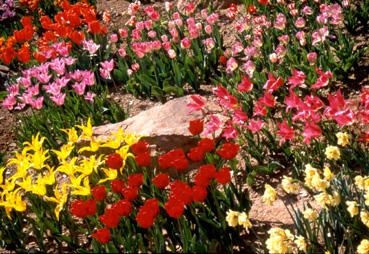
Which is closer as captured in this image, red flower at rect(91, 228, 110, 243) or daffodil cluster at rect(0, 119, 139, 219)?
red flower at rect(91, 228, 110, 243)

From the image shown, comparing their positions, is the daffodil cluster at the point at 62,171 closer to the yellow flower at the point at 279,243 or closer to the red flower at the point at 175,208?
the red flower at the point at 175,208

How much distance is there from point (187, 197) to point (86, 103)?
7.73 feet

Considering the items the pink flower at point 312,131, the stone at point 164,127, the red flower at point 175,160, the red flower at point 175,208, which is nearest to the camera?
the red flower at point 175,208

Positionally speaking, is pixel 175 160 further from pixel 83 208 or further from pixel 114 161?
pixel 83 208

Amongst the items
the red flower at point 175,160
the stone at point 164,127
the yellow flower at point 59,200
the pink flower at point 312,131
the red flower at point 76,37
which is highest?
the red flower at point 76,37

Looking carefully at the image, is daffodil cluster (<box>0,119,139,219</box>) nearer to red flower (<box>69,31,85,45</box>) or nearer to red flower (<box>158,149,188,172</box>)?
red flower (<box>158,149,188,172</box>)

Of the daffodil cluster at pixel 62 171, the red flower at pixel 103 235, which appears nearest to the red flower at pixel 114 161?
the daffodil cluster at pixel 62 171

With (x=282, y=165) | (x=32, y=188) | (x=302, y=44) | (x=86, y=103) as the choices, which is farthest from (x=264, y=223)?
(x=86, y=103)

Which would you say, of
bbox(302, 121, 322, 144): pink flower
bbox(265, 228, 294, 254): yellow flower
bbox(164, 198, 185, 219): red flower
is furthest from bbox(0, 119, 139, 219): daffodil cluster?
bbox(265, 228, 294, 254): yellow flower

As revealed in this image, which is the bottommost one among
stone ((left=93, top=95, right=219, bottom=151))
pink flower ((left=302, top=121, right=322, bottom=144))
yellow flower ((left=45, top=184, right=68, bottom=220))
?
yellow flower ((left=45, top=184, right=68, bottom=220))

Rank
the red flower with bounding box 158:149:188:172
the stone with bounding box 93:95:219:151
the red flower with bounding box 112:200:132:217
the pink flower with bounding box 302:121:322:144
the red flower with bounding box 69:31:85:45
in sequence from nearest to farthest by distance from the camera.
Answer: the red flower with bounding box 112:200:132:217 < the red flower with bounding box 158:149:188:172 < the pink flower with bounding box 302:121:322:144 < the stone with bounding box 93:95:219:151 < the red flower with bounding box 69:31:85:45

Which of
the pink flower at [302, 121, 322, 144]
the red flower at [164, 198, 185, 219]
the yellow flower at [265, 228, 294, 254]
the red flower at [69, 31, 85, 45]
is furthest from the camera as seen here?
A: the red flower at [69, 31, 85, 45]

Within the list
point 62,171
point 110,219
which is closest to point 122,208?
point 110,219

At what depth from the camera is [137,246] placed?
3.02 meters
